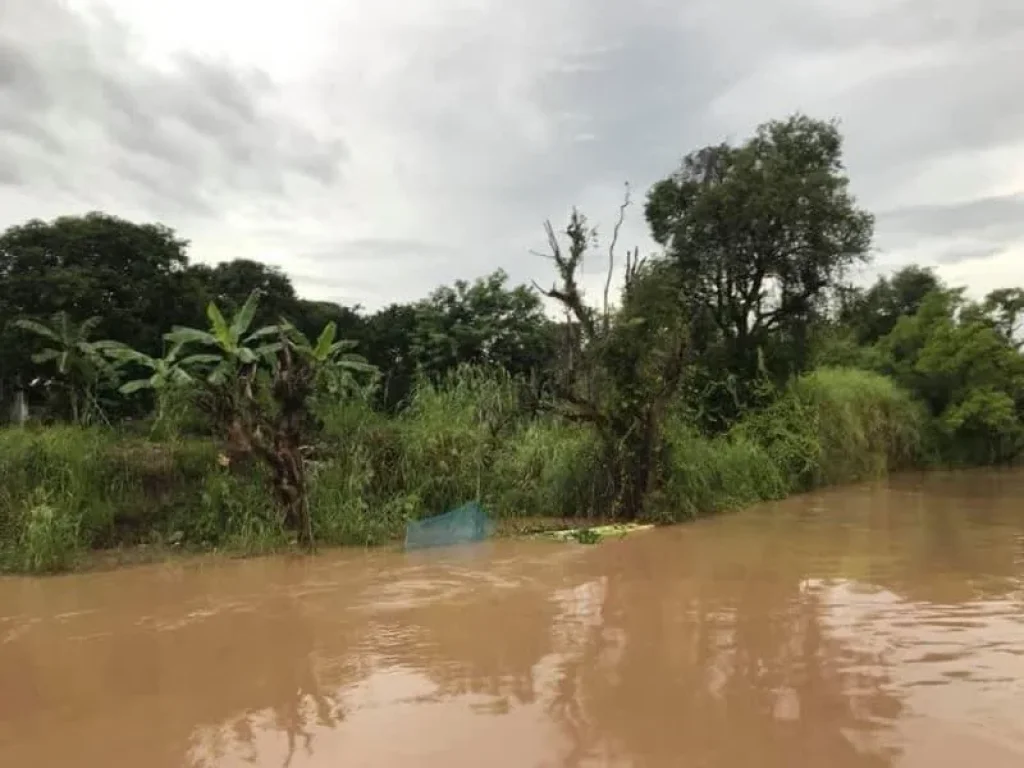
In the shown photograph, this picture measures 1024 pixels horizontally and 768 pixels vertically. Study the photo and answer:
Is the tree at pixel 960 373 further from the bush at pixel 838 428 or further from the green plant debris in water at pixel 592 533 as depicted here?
the green plant debris in water at pixel 592 533

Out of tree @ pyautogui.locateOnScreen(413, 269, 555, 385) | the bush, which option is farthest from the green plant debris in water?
tree @ pyautogui.locateOnScreen(413, 269, 555, 385)

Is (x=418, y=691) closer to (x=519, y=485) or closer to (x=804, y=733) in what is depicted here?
(x=804, y=733)

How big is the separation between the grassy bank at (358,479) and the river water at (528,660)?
0.72 meters

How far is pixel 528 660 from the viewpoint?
5.30 m

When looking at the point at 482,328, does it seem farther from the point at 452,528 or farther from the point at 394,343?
the point at 452,528

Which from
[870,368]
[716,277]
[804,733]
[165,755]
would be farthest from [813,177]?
[165,755]

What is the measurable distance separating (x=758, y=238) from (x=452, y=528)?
29.5 feet

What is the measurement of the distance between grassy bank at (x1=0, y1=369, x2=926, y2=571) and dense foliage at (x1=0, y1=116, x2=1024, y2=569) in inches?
1.2

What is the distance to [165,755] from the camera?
3.91 meters

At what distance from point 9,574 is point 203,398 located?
2448mm

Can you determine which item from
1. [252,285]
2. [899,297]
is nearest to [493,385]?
[252,285]

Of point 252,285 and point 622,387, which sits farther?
point 252,285

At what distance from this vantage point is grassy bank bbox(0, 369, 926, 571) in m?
9.20

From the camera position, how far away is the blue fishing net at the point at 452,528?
9.86 m
